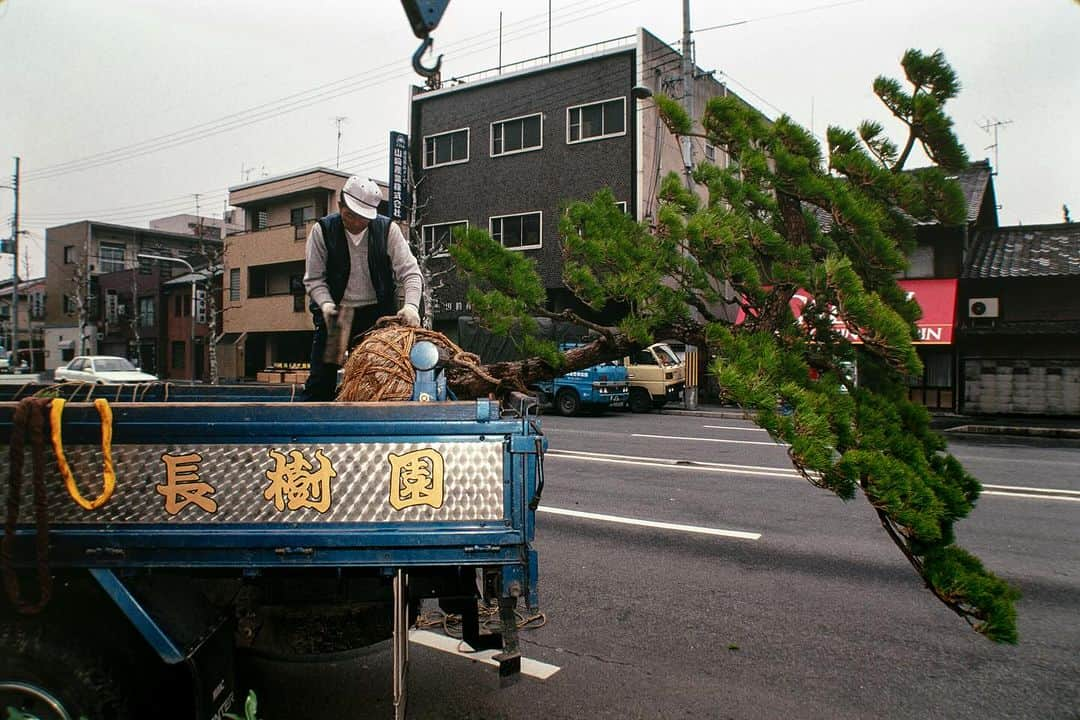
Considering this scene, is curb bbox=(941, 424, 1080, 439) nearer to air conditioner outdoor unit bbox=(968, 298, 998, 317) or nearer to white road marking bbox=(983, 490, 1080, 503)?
air conditioner outdoor unit bbox=(968, 298, 998, 317)

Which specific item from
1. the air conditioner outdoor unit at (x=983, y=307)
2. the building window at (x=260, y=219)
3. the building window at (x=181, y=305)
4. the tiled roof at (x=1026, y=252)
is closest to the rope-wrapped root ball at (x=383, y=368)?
the tiled roof at (x=1026, y=252)

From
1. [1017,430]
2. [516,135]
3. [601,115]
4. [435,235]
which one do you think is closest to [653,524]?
[1017,430]

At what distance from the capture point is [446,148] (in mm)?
28641

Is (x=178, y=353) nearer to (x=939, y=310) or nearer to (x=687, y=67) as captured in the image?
(x=687, y=67)

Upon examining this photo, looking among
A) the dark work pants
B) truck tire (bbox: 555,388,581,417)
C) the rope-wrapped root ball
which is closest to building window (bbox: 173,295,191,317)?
truck tire (bbox: 555,388,581,417)

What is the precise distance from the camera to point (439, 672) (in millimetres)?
4176

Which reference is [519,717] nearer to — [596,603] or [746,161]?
[596,603]

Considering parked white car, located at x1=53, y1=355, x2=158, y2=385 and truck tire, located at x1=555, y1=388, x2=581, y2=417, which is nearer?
truck tire, located at x1=555, y1=388, x2=581, y2=417

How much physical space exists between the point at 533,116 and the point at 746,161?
2457 centimetres

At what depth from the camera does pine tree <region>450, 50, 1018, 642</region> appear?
2.69 meters

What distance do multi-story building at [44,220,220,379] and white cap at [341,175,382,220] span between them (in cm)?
4074

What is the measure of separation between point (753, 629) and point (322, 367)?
326 cm

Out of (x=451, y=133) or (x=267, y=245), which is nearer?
(x=451, y=133)

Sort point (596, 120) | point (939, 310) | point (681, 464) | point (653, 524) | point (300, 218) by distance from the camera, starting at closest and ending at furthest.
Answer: point (653, 524) → point (681, 464) → point (939, 310) → point (596, 120) → point (300, 218)
